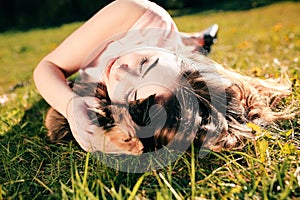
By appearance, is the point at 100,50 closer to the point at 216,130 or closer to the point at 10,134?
the point at 10,134

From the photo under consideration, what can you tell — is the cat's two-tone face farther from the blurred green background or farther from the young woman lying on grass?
the blurred green background

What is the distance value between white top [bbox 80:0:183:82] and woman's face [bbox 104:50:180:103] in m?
0.53

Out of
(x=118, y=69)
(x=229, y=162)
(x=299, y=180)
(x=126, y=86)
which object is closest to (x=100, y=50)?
(x=118, y=69)

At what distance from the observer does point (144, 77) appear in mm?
1634

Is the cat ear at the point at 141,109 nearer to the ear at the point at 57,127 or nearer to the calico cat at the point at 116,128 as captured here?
the calico cat at the point at 116,128

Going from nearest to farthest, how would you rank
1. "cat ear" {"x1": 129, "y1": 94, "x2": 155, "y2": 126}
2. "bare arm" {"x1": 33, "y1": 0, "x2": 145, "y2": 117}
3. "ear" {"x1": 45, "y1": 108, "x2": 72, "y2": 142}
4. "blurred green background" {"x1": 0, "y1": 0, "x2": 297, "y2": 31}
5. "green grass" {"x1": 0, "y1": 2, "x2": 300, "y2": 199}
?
1. "green grass" {"x1": 0, "y1": 2, "x2": 300, "y2": 199}
2. "cat ear" {"x1": 129, "y1": 94, "x2": 155, "y2": 126}
3. "ear" {"x1": 45, "y1": 108, "x2": 72, "y2": 142}
4. "bare arm" {"x1": 33, "y1": 0, "x2": 145, "y2": 117}
5. "blurred green background" {"x1": 0, "y1": 0, "x2": 297, "y2": 31}

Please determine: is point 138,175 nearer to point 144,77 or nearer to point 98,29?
point 144,77

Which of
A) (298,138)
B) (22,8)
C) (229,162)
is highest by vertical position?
(229,162)

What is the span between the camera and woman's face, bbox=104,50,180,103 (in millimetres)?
1576

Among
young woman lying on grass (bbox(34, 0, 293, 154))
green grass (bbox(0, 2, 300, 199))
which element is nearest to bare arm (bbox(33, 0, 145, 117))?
young woman lying on grass (bbox(34, 0, 293, 154))

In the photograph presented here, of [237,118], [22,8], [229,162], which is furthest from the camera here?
[22,8]

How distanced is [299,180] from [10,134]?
1.58 metres

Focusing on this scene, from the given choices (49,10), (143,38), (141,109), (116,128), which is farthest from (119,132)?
(49,10)

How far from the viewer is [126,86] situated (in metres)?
1.63
